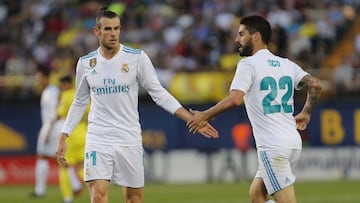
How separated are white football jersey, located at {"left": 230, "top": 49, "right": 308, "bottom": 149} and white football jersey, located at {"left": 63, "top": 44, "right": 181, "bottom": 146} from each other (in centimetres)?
101

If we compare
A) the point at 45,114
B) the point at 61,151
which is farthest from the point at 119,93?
the point at 45,114

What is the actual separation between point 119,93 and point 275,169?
195 centimetres

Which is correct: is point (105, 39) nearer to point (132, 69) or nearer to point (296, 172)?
point (132, 69)

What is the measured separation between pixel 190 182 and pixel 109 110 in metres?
14.7

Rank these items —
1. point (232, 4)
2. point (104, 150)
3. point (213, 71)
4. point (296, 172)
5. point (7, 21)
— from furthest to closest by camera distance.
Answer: point (7, 21) < point (232, 4) < point (213, 71) < point (296, 172) < point (104, 150)

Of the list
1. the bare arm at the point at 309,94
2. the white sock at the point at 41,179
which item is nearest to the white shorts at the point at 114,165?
the bare arm at the point at 309,94

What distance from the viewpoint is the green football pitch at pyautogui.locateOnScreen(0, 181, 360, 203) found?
19.5 meters

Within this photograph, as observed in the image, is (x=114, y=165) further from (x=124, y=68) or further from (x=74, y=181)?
(x=74, y=181)

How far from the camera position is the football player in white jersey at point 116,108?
1173cm

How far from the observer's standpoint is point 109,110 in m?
11.8

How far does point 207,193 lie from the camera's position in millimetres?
21812

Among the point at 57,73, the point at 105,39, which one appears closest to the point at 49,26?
the point at 57,73

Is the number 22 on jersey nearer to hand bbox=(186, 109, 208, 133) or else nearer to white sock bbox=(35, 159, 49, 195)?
hand bbox=(186, 109, 208, 133)

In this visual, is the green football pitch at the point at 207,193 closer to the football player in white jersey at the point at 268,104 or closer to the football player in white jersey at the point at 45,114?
the football player in white jersey at the point at 45,114
